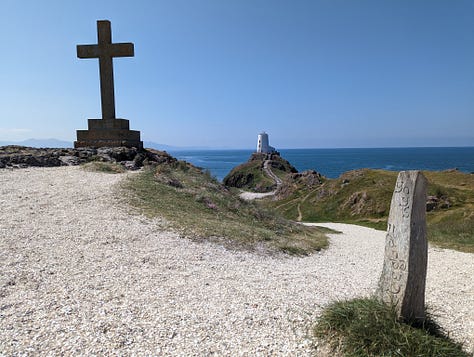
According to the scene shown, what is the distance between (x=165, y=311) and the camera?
530 centimetres

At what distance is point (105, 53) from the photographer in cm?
2081

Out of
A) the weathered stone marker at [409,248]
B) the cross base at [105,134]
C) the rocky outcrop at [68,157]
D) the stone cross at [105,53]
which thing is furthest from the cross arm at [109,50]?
the weathered stone marker at [409,248]

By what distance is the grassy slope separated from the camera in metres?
31.6

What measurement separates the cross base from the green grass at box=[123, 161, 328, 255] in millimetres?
4414

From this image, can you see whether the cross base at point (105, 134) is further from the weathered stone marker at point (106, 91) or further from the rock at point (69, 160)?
the rock at point (69, 160)

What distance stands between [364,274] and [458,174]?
4447 cm

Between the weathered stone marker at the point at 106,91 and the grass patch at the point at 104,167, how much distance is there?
3.51m

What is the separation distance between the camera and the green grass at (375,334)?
4312 mm

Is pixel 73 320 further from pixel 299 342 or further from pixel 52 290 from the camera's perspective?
pixel 299 342

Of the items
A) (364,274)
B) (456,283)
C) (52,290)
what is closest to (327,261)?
(364,274)

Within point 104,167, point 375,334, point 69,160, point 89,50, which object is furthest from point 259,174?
point 375,334

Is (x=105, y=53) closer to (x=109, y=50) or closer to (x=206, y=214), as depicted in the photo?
(x=109, y=50)

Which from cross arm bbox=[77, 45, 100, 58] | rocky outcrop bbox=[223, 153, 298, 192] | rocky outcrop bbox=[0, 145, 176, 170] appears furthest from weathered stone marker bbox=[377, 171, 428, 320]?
rocky outcrop bbox=[223, 153, 298, 192]

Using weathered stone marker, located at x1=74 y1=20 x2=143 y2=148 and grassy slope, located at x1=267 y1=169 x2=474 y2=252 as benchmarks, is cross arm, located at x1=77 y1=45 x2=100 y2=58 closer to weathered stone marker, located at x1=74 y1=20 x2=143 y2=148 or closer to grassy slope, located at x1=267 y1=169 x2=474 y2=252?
weathered stone marker, located at x1=74 y1=20 x2=143 y2=148
